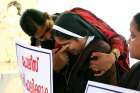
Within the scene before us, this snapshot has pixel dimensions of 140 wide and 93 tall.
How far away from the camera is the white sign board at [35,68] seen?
102cm

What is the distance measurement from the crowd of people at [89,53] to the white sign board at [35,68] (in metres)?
0.11

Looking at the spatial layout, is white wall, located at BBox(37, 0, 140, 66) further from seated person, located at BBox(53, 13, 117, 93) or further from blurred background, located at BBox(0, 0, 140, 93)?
seated person, located at BBox(53, 13, 117, 93)

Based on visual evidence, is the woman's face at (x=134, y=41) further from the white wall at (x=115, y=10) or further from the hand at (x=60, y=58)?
the white wall at (x=115, y=10)

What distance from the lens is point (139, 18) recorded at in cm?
98

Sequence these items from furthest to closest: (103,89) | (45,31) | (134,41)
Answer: (45,31)
(134,41)
(103,89)

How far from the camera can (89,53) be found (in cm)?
104

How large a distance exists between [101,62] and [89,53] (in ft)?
0.21

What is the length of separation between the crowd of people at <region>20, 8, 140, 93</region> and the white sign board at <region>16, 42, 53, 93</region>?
0.11 meters

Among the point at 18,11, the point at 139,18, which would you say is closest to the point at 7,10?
the point at 18,11

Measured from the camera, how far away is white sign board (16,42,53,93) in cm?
102

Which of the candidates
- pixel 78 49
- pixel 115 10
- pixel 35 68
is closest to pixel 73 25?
pixel 78 49

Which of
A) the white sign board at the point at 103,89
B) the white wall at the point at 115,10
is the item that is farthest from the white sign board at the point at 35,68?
the white wall at the point at 115,10

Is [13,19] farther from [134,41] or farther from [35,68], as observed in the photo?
[134,41]

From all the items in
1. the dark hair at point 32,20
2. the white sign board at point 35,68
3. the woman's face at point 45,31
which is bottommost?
the white sign board at point 35,68
